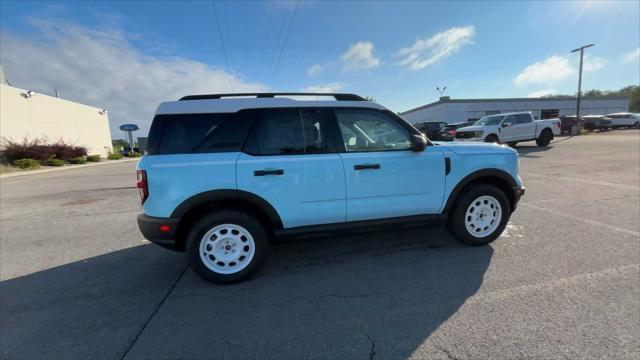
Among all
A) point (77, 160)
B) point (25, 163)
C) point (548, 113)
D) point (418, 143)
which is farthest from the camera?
point (548, 113)

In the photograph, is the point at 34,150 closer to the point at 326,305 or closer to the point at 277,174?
the point at 277,174

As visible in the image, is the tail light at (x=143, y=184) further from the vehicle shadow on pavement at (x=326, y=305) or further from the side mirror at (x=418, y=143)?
the side mirror at (x=418, y=143)

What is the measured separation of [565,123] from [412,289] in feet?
113

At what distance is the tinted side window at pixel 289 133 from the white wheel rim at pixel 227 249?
35.6 inches

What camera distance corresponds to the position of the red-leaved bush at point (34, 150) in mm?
20781

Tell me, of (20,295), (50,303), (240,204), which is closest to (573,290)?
(240,204)

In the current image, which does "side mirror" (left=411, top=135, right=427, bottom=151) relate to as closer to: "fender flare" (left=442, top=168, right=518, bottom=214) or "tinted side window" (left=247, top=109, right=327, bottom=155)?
"fender flare" (left=442, top=168, right=518, bottom=214)

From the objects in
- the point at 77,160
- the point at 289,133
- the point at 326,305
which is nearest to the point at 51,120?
the point at 77,160

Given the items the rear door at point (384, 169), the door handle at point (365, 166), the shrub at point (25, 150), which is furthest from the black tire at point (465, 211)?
the shrub at point (25, 150)

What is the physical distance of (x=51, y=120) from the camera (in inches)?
1032

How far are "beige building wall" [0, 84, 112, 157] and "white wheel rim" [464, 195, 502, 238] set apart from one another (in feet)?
97.5

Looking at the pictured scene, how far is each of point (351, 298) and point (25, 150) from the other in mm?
28131

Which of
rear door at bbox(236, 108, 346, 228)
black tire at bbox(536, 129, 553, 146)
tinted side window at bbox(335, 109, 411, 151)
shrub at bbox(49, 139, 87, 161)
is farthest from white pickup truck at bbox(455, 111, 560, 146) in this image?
shrub at bbox(49, 139, 87, 161)

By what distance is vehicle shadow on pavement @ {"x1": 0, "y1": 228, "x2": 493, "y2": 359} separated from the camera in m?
2.33
